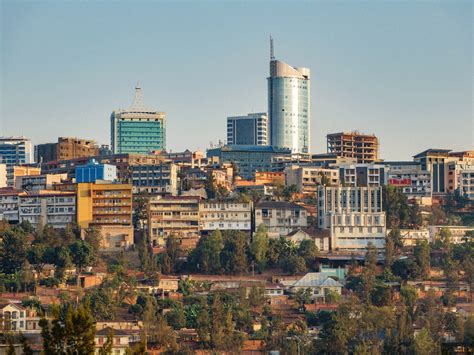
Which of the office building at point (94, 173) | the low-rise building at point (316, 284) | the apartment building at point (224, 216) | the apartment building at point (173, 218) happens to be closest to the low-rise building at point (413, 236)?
the apartment building at point (224, 216)

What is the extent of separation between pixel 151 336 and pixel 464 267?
10784 millimetres

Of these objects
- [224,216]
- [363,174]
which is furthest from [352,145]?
[224,216]

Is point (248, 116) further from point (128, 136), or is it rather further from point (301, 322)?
point (301, 322)

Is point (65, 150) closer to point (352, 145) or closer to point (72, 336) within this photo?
point (352, 145)

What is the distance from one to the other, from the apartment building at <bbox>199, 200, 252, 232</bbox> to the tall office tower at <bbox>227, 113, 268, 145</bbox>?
3295cm

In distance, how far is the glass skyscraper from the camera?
7631 cm

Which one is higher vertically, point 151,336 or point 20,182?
point 20,182

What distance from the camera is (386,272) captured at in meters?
40.7

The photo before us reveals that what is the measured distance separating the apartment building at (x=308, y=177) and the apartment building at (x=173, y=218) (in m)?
8.26

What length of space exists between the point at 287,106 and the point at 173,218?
110ft

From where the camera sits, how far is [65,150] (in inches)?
2379

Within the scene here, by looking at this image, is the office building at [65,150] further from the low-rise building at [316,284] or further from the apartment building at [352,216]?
the low-rise building at [316,284]

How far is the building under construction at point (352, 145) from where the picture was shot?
61.9 m

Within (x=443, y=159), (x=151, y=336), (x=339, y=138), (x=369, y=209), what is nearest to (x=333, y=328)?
(x=151, y=336)
